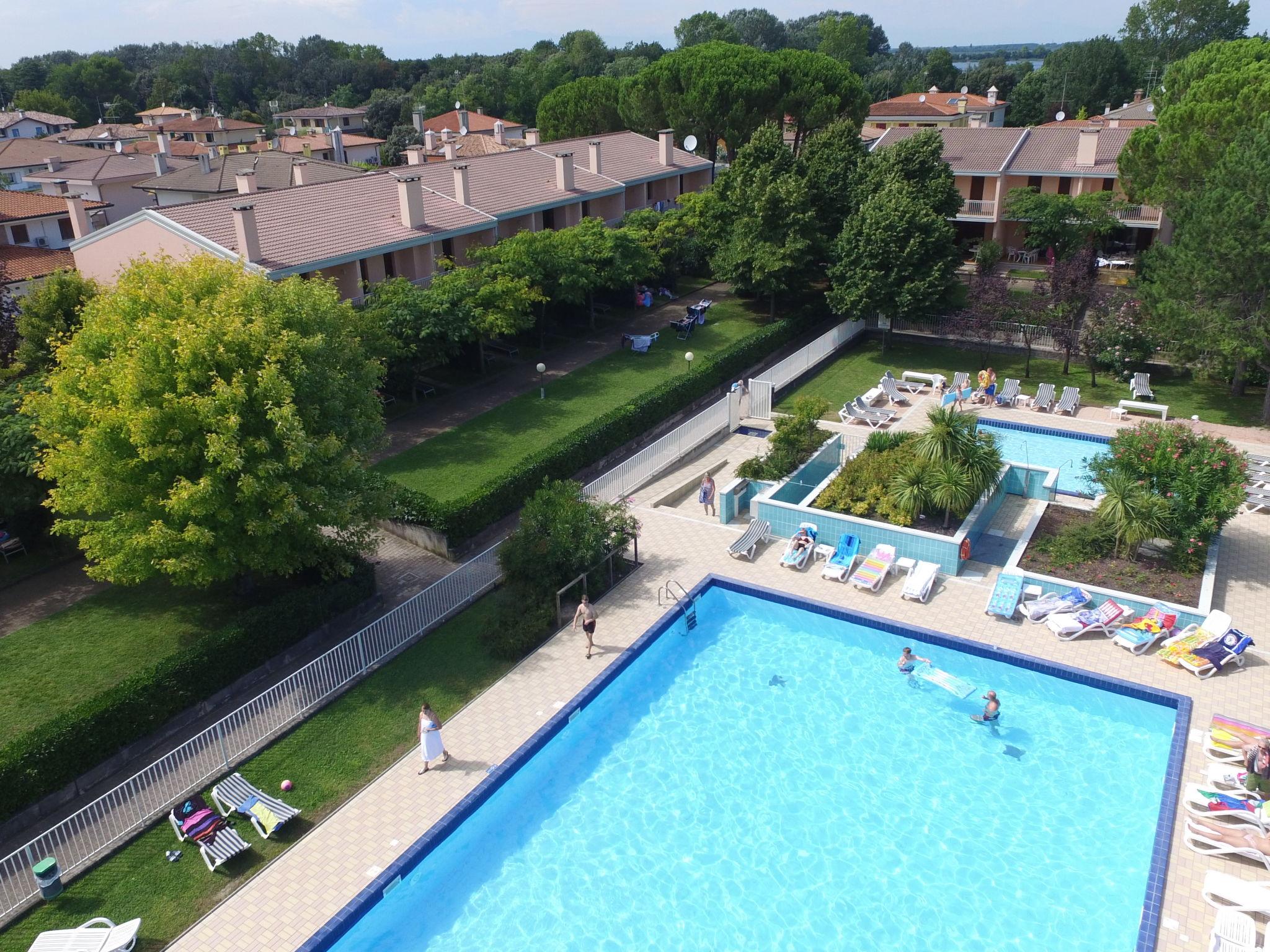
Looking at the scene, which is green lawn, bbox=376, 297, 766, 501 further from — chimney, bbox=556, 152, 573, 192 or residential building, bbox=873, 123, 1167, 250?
residential building, bbox=873, 123, 1167, 250

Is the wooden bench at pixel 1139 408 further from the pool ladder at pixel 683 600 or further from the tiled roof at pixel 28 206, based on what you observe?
the tiled roof at pixel 28 206

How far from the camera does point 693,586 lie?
1953cm

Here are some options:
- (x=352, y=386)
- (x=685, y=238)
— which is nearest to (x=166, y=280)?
(x=352, y=386)

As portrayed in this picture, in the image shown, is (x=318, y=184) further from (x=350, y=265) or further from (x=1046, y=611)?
(x=1046, y=611)

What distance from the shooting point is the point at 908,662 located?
16875 millimetres

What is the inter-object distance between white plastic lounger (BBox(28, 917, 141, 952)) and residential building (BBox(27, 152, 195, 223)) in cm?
5452

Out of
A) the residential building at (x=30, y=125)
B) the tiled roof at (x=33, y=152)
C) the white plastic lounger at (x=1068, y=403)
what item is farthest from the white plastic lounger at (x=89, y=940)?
the residential building at (x=30, y=125)

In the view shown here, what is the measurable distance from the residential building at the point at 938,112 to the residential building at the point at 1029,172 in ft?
110

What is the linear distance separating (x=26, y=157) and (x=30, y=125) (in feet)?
133

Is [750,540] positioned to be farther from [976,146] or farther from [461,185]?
[976,146]

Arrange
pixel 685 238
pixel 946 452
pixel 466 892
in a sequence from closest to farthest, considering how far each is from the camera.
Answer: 1. pixel 466 892
2. pixel 946 452
3. pixel 685 238

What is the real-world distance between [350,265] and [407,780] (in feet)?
73.8

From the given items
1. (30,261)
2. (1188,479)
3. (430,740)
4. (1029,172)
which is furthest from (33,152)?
(1188,479)

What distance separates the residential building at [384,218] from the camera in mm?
29188
